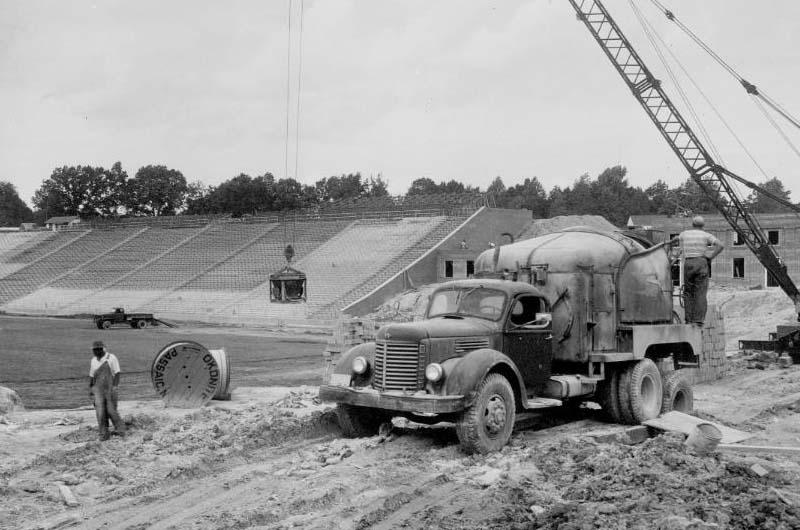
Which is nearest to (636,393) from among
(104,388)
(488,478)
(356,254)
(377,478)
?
(488,478)

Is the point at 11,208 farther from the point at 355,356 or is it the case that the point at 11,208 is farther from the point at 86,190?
the point at 355,356

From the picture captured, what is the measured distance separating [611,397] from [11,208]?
146 metres

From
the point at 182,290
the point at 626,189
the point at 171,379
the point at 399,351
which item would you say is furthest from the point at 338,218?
the point at 399,351

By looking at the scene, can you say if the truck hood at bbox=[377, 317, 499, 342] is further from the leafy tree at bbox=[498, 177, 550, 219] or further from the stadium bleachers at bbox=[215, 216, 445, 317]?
the leafy tree at bbox=[498, 177, 550, 219]

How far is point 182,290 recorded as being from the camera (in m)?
56.0

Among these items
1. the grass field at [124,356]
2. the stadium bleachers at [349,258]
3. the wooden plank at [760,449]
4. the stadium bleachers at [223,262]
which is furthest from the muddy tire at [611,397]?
the stadium bleachers at [349,258]

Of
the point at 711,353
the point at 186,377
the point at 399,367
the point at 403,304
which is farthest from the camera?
the point at 403,304

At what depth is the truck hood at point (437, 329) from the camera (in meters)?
10.4

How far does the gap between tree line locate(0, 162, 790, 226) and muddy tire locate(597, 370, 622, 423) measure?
74013 mm

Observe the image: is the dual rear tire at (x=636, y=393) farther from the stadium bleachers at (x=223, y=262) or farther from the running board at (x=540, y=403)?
the stadium bleachers at (x=223, y=262)

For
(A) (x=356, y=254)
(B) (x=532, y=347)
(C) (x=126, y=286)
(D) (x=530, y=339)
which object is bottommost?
(B) (x=532, y=347)

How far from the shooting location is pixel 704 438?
10.5m

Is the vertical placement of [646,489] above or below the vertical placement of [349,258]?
below

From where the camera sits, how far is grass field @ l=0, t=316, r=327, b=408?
63.7 ft
